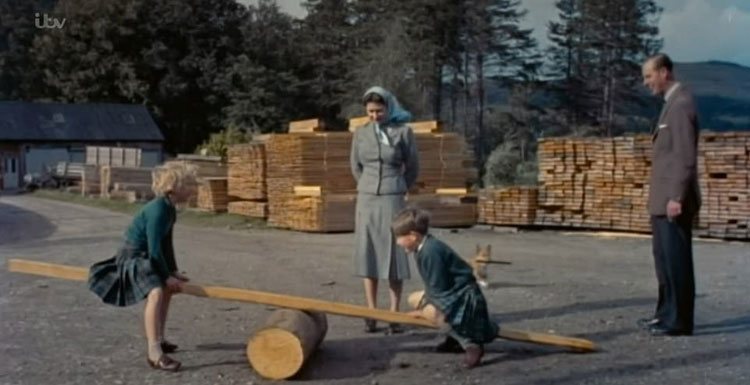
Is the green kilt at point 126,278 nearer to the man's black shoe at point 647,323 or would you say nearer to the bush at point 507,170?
the man's black shoe at point 647,323

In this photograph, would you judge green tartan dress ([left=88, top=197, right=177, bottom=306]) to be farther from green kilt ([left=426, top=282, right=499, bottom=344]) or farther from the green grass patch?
the green grass patch

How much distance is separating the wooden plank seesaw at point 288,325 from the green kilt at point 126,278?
6.9 inches

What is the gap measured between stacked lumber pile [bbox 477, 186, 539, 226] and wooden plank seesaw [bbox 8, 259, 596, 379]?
Answer: 11.8m

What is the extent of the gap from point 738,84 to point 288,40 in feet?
146

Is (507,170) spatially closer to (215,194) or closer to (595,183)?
(215,194)

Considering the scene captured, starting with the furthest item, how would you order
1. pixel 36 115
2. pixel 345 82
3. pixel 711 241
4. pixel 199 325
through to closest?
1. pixel 36 115
2. pixel 345 82
3. pixel 711 241
4. pixel 199 325

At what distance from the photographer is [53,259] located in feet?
45.0

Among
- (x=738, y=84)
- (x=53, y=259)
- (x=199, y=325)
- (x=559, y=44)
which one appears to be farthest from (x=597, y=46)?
(x=199, y=325)

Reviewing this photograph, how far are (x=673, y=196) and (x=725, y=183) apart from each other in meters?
9.80

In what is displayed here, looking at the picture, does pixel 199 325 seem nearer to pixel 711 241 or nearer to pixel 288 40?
pixel 711 241

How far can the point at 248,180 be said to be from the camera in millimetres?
20594

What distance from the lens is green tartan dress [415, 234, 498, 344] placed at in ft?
20.3

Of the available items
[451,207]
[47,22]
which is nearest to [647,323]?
[451,207]

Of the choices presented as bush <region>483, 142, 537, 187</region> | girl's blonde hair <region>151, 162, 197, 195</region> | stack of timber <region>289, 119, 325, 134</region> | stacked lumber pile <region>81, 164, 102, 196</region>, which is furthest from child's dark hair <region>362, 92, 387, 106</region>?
stacked lumber pile <region>81, 164, 102, 196</region>
